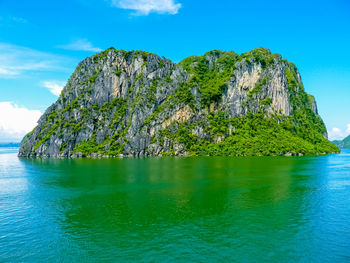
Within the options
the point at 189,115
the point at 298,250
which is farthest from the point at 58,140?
the point at 298,250

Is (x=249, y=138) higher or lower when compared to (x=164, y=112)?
lower

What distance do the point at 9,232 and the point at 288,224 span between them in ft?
92.2

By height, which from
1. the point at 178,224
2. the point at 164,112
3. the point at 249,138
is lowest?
the point at 178,224

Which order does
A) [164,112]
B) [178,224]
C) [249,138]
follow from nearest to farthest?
[178,224]
[249,138]
[164,112]

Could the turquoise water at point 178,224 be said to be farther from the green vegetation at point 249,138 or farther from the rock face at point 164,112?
the rock face at point 164,112

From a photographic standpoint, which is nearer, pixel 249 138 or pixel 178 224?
pixel 178 224

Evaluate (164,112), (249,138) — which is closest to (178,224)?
(249,138)

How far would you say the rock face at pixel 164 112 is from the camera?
152 metres

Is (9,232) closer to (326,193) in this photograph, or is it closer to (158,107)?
(326,193)

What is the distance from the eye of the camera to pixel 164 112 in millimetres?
159500

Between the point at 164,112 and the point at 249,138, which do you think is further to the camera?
the point at 164,112

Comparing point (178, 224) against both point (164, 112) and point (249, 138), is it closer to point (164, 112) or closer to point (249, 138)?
point (249, 138)

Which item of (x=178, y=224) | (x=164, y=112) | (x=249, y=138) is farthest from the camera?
(x=164, y=112)

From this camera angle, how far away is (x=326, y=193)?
41.6 m
